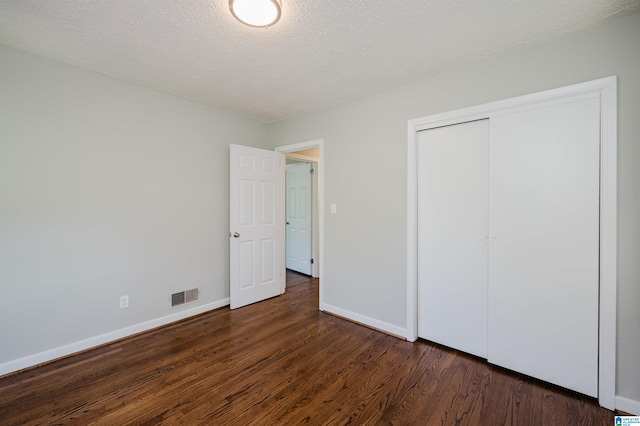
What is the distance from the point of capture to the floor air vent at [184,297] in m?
3.05

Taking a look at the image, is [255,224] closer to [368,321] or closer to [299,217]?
[299,217]

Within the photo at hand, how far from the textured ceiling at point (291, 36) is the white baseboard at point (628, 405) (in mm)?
2393

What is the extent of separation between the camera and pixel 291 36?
1921 millimetres

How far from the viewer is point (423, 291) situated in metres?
2.66

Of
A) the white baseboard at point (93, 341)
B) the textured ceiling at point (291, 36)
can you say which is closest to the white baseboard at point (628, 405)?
the textured ceiling at point (291, 36)

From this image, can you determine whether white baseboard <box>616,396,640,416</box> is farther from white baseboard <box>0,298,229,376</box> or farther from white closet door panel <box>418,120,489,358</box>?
white baseboard <box>0,298,229,376</box>

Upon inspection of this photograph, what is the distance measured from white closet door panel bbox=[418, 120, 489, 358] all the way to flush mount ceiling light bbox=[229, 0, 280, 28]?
5.40 ft

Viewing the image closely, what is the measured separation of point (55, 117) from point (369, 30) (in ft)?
8.52

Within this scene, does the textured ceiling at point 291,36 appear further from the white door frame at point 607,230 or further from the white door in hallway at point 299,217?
the white door in hallway at point 299,217

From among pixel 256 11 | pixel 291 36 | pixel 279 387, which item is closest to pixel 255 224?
pixel 279 387

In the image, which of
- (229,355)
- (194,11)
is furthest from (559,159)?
(229,355)

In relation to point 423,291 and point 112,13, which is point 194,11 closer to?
point 112,13

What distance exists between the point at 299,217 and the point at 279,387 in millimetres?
3355

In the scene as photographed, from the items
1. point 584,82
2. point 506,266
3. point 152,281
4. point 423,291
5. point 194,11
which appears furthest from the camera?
point 152,281
